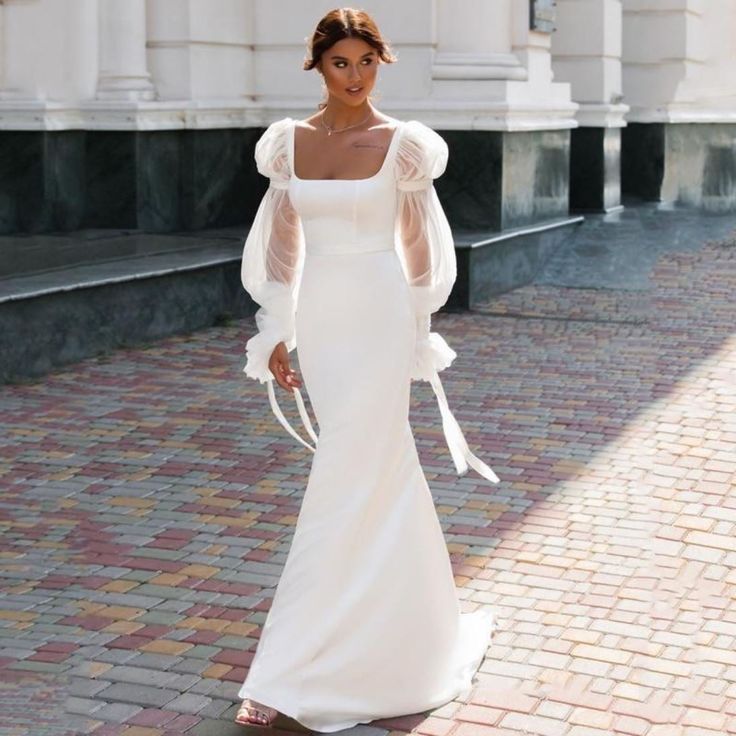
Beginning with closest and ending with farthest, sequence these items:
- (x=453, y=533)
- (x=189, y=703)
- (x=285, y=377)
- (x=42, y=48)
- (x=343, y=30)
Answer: (x=343, y=30), (x=189, y=703), (x=285, y=377), (x=453, y=533), (x=42, y=48)

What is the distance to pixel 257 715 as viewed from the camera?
438 centimetres

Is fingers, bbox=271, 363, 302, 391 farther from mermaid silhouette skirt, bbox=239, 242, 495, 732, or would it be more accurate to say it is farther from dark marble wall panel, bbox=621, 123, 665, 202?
dark marble wall panel, bbox=621, 123, 665, 202

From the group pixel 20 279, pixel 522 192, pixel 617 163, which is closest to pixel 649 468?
pixel 20 279

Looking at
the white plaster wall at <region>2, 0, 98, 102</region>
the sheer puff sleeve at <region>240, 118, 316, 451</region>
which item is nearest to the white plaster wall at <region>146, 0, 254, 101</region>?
the white plaster wall at <region>2, 0, 98, 102</region>

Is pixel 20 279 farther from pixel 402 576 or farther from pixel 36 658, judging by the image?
pixel 402 576

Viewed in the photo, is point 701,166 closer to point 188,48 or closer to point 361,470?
point 188,48

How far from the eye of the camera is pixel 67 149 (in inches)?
493

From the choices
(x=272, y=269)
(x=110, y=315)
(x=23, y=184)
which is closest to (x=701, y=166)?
(x=23, y=184)

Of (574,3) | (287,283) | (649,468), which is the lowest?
(649,468)

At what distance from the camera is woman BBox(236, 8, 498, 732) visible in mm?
4422

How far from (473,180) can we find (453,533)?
685cm

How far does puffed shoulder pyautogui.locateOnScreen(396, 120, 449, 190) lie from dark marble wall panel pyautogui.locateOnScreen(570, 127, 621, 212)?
11.6 meters

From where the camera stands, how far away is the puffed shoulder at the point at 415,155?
14.7 ft

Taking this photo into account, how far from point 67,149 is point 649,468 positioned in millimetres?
6592
